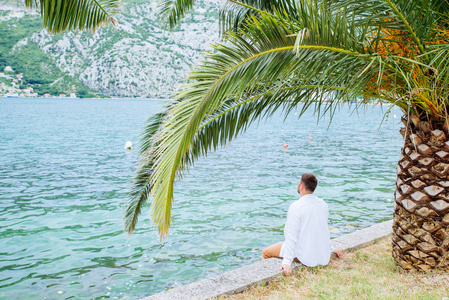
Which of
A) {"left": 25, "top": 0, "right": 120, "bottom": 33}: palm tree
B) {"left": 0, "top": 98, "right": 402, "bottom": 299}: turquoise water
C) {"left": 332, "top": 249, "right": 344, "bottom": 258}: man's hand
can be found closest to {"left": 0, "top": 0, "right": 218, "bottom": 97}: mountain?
{"left": 0, "top": 98, "right": 402, "bottom": 299}: turquoise water

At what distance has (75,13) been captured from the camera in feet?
13.4

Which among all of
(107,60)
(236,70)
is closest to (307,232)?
(236,70)

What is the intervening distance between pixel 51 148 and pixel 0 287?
22.1 meters

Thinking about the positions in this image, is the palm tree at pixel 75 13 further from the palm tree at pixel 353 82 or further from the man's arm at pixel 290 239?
the man's arm at pixel 290 239

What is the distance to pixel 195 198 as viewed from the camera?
13.0 metres

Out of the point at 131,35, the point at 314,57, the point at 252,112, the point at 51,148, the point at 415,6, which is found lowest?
the point at 51,148

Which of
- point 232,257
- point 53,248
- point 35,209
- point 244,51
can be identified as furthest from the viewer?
point 35,209

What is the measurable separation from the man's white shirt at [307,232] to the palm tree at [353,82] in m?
0.99

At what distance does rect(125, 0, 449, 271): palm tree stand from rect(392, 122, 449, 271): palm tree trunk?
1cm

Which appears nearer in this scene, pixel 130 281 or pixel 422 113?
pixel 422 113

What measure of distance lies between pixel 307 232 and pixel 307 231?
1cm

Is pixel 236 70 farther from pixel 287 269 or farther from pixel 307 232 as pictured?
pixel 287 269

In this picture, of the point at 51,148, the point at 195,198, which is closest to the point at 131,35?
the point at 51,148

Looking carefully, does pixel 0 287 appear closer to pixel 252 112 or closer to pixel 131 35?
pixel 252 112
